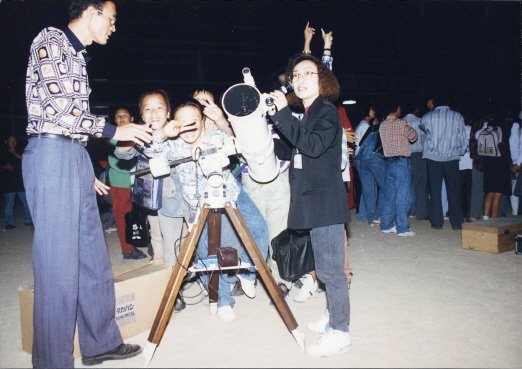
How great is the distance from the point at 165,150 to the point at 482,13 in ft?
41.0

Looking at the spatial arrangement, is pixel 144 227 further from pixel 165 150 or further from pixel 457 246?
pixel 457 246

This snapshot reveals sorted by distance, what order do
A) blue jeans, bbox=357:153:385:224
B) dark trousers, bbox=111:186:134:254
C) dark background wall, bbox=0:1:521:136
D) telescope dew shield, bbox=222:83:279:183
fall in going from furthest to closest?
A: dark background wall, bbox=0:1:521:136 → blue jeans, bbox=357:153:385:224 → dark trousers, bbox=111:186:134:254 → telescope dew shield, bbox=222:83:279:183

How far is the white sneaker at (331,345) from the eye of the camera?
2119mm

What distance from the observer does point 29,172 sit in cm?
188

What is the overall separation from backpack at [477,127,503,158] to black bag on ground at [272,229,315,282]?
4.49m

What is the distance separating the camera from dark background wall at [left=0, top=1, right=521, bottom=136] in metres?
10.8

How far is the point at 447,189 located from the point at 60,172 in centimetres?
526

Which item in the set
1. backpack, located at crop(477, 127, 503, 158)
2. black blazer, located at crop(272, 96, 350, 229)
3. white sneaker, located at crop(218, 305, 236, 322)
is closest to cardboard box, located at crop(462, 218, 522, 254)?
backpack, located at crop(477, 127, 503, 158)

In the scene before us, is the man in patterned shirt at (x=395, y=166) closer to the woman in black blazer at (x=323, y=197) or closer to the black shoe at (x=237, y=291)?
the black shoe at (x=237, y=291)

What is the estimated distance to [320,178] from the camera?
2.13 m

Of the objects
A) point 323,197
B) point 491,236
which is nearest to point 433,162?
point 491,236

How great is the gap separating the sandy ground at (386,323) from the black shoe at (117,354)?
4 cm

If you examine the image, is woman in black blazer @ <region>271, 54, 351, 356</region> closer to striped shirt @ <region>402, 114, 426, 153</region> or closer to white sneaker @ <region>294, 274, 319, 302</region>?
white sneaker @ <region>294, 274, 319, 302</region>

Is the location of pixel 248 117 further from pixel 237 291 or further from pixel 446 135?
pixel 446 135
